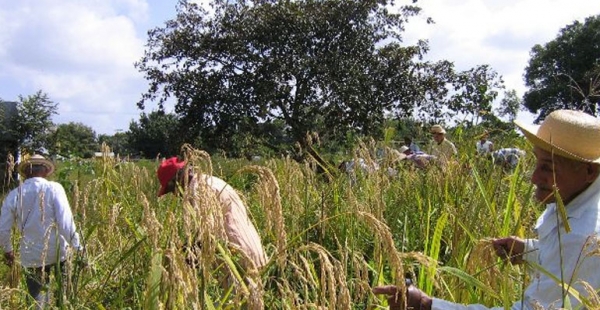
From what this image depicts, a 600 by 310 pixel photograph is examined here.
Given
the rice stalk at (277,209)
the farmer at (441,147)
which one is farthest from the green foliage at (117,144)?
the rice stalk at (277,209)

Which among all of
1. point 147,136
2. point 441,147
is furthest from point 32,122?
point 147,136

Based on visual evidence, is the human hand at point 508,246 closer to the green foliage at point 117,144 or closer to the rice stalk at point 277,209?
the rice stalk at point 277,209

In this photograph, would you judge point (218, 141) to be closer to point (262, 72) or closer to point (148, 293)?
point (262, 72)

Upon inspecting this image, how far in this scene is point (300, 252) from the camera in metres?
2.10

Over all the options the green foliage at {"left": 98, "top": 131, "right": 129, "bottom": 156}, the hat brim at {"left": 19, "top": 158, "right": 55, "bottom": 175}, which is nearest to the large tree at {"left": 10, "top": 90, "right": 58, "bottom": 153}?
the green foliage at {"left": 98, "top": 131, "right": 129, "bottom": 156}

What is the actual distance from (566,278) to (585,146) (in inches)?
18.9

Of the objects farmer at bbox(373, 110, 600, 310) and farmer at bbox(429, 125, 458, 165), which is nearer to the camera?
farmer at bbox(373, 110, 600, 310)

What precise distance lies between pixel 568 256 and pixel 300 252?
0.86 meters

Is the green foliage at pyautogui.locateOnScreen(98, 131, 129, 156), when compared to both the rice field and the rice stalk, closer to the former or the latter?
the rice field

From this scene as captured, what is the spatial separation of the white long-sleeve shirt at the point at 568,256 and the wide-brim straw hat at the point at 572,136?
3.9 inches

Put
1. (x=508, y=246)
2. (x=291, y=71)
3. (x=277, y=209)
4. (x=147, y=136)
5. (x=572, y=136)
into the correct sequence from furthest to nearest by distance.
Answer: (x=147, y=136)
(x=291, y=71)
(x=508, y=246)
(x=572, y=136)
(x=277, y=209)

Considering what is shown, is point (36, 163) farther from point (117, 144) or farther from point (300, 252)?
point (117, 144)

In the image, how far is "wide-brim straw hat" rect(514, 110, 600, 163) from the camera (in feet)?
6.16

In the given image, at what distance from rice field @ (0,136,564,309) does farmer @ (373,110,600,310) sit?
2.9 inches
